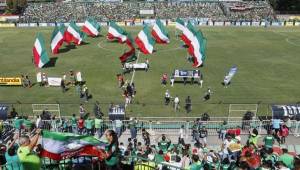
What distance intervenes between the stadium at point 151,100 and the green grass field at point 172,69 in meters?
0.10

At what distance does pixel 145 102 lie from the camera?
31.5m

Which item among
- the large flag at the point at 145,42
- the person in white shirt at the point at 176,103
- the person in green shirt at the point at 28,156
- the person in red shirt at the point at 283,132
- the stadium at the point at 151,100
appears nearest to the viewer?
the person in green shirt at the point at 28,156

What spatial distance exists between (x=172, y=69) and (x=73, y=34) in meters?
17.4

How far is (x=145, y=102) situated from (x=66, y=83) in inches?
330

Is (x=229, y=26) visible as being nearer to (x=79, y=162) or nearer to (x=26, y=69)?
(x=26, y=69)

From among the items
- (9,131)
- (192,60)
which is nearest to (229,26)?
(192,60)

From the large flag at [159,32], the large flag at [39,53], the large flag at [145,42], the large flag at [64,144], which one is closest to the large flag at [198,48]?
the large flag at [145,42]

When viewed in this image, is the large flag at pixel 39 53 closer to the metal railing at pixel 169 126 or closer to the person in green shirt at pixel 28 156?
the metal railing at pixel 169 126

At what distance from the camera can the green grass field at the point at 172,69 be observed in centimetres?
3139

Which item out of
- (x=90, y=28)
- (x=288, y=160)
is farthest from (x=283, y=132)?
(x=90, y=28)

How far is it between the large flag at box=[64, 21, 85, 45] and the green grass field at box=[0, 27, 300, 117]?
42.9 inches

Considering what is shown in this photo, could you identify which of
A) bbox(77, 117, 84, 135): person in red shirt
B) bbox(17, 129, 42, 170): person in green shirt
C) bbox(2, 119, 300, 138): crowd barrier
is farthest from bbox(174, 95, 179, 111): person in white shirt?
bbox(17, 129, 42, 170): person in green shirt

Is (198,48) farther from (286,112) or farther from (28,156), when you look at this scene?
(28,156)

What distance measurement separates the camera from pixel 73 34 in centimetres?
5275
